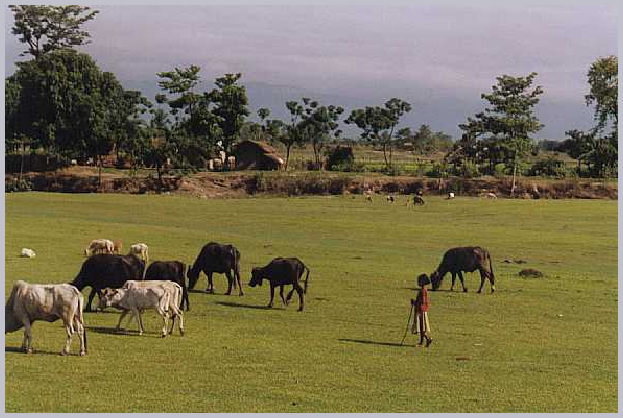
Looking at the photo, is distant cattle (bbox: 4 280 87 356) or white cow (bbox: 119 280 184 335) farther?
white cow (bbox: 119 280 184 335)

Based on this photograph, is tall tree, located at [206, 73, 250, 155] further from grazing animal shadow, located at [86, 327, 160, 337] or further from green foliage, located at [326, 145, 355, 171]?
grazing animal shadow, located at [86, 327, 160, 337]

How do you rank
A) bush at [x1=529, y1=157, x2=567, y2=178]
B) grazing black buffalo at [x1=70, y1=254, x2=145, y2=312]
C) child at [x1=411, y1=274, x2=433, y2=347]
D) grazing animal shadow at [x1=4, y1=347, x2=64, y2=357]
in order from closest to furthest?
grazing animal shadow at [x1=4, y1=347, x2=64, y2=357], child at [x1=411, y1=274, x2=433, y2=347], grazing black buffalo at [x1=70, y1=254, x2=145, y2=312], bush at [x1=529, y1=157, x2=567, y2=178]

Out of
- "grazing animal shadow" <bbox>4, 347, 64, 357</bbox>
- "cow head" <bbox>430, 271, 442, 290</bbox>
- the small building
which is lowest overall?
"grazing animal shadow" <bbox>4, 347, 64, 357</bbox>

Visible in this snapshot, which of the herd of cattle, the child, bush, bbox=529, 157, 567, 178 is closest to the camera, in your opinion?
the herd of cattle

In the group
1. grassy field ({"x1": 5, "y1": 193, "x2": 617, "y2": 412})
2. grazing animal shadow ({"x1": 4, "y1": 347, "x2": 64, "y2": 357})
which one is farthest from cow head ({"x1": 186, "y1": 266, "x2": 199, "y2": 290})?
grazing animal shadow ({"x1": 4, "y1": 347, "x2": 64, "y2": 357})

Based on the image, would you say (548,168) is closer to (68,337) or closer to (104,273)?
(104,273)

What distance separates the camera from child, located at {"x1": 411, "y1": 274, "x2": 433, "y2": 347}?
17.7 meters

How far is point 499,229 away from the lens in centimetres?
4478

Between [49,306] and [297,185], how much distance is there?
54.6 metres

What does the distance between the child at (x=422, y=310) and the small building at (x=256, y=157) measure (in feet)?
199

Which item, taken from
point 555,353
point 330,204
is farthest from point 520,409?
point 330,204

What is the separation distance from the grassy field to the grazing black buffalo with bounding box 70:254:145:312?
88cm

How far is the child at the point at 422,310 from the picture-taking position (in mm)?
17688

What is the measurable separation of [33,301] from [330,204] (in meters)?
42.7
